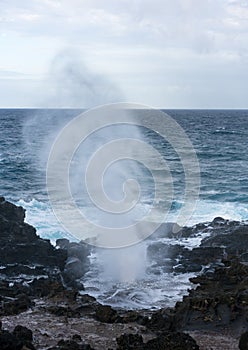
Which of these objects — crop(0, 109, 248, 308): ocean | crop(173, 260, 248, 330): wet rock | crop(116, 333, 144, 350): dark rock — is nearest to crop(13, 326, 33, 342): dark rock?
crop(116, 333, 144, 350): dark rock

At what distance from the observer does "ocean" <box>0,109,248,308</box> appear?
62.2ft

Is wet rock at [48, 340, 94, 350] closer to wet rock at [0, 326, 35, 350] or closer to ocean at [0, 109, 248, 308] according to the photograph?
wet rock at [0, 326, 35, 350]

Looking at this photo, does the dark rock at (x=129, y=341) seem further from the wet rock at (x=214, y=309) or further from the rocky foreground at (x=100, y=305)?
the wet rock at (x=214, y=309)

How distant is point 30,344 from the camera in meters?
12.9

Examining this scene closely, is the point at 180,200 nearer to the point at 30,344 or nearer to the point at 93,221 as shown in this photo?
the point at 93,221

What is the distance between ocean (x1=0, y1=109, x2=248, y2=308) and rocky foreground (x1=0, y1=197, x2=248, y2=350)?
0.79 m

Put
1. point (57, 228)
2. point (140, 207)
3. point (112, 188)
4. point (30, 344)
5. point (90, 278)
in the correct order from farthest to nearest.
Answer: point (112, 188) → point (140, 207) → point (57, 228) → point (90, 278) → point (30, 344)

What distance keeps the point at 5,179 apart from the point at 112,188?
9.98m

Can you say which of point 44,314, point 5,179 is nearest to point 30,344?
point 44,314

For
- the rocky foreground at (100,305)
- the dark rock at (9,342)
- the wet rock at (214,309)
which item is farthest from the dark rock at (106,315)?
the dark rock at (9,342)

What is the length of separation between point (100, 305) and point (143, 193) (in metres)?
Result: 20.7

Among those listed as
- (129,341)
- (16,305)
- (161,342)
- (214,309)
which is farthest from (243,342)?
(16,305)

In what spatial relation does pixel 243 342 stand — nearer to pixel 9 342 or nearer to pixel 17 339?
pixel 17 339

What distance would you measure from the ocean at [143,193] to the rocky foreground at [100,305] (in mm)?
793
